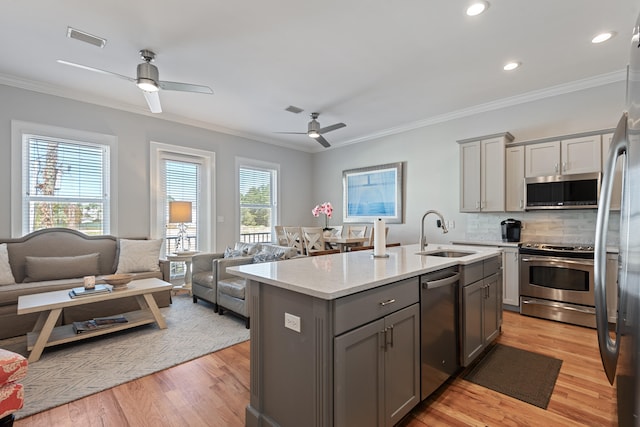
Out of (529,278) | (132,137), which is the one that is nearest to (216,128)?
(132,137)

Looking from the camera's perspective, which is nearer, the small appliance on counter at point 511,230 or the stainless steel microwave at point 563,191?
the stainless steel microwave at point 563,191

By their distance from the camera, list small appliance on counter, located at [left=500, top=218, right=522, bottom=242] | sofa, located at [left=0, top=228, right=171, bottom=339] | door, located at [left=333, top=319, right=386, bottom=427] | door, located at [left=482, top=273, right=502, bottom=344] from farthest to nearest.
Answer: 1. small appliance on counter, located at [left=500, top=218, right=522, bottom=242]
2. sofa, located at [left=0, top=228, right=171, bottom=339]
3. door, located at [left=482, top=273, right=502, bottom=344]
4. door, located at [left=333, top=319, right=386, bottom=427]

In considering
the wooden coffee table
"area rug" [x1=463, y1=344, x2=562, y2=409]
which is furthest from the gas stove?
the wooden coffee table

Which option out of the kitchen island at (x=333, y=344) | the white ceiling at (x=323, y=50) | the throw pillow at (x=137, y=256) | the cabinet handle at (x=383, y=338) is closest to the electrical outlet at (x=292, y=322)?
the kitchen island at (x=333, y=344)

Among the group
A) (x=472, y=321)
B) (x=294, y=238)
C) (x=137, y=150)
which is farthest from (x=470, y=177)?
(x=137, y=150)

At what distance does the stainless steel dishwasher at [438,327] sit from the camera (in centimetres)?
188

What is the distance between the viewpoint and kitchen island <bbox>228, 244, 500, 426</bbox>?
136 cm

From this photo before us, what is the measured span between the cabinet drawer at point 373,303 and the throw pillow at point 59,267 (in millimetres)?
3840

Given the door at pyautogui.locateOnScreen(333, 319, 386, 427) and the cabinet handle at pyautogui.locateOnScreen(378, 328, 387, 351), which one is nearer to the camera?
the door at pyautogui.locateOnScreen(333, 319, 386, 427)

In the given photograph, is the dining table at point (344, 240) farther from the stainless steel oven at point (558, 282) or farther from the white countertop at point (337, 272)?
the white countertop at point (337, 272)

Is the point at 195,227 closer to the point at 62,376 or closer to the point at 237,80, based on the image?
the point at 237,80

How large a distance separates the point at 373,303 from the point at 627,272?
3.09 feet

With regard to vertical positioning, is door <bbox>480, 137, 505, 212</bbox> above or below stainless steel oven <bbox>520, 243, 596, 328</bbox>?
above

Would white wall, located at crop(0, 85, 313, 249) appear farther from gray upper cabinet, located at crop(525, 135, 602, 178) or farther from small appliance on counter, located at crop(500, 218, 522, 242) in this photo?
gray upper cabinet, located at crop(525, 135, 602, 178)
